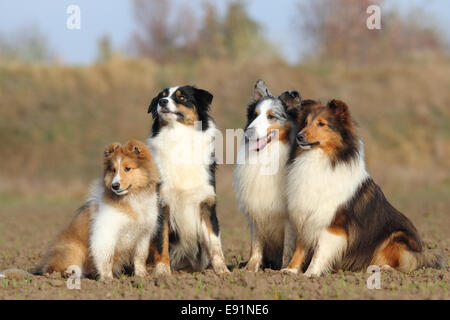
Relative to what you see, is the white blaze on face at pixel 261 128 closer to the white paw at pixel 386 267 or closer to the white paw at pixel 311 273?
the white paw at pixel 311 273

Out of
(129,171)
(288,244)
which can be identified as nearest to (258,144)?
(288,244)

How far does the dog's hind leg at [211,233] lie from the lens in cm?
710

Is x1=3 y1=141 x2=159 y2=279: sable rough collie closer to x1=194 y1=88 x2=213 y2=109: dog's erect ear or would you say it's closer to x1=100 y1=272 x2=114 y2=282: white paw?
x1=100 y1=272 x2=114 y2=282: white paw

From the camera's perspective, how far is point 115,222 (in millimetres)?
6570

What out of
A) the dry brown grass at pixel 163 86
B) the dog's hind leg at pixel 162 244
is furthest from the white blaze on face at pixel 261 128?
the dry brown grass at pixel 163 86

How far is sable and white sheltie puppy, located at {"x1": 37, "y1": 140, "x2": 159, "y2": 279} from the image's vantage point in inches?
259

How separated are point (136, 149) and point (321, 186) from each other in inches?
85.4

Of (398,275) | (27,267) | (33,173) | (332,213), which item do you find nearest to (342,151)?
(332,213)

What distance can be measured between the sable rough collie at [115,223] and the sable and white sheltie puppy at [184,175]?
20 cm

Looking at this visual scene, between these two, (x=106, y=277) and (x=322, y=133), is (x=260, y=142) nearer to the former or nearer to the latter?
(x=322, y=133)

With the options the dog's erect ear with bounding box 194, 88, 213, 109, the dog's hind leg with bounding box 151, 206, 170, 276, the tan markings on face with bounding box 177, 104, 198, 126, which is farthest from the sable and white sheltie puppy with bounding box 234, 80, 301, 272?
the dog's hind leg with bounding box 151, 206, 170, 276

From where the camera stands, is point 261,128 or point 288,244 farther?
point 288,244

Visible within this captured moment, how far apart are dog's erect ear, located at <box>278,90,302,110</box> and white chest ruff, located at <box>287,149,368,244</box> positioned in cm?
66
